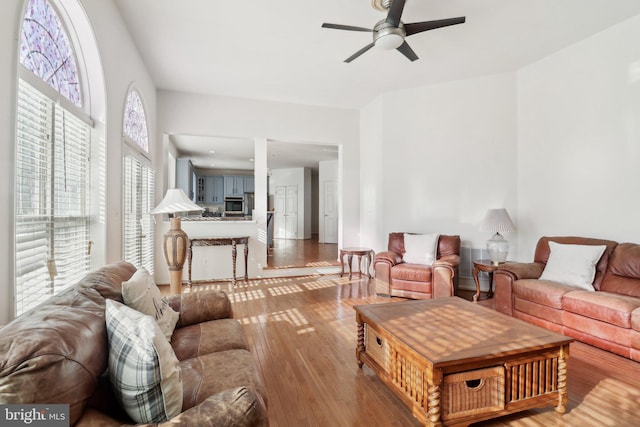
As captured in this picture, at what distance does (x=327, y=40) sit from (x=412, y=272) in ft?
9.96

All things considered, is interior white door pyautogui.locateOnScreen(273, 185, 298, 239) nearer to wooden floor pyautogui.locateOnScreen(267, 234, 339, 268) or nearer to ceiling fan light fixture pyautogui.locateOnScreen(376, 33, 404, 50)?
wooden floor pyautogui.locateOnScreen(267, 234, 339, 268)

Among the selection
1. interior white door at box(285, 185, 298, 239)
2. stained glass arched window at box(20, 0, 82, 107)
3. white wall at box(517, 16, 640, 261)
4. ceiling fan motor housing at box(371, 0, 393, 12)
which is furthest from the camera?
interior white door at box(285, 185, 298, 239)

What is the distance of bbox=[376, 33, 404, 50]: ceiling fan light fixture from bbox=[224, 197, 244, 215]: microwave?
758 cm

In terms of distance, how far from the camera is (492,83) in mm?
4477

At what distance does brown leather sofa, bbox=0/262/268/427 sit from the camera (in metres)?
0.79

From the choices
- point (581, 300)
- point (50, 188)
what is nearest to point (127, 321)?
point (50, 188)

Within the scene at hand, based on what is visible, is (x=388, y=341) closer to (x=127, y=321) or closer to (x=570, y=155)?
(x=127, y=321)

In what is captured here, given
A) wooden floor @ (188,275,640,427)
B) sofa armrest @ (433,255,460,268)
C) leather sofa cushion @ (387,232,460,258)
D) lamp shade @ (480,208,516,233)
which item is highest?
lamp shade @ (480,208,516,233)

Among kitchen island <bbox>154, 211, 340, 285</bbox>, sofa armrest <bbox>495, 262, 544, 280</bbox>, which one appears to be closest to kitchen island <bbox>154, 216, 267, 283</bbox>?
kitchen island <bbox>154, 211, 340, 285</bbox>

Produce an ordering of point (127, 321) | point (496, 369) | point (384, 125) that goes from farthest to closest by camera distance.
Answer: point (384, 125)
point (496, 369)
point (127, 321)

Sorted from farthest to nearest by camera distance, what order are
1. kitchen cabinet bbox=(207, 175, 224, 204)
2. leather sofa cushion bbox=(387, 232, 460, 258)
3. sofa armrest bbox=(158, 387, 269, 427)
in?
1. kitchen cabinet bbox=(207, 175, 224, 204)
2. leather sofa cushion bbox=(387, 232, 460, 258)
3. sofa armrest bbox=(158, 387, 269, 427)

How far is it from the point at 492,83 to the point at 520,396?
4296 mm

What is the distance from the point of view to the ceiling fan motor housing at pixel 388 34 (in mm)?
2795

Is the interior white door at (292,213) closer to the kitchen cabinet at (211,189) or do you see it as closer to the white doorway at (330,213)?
the white doorway at (330,213)
